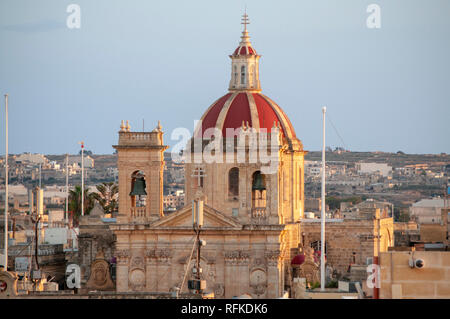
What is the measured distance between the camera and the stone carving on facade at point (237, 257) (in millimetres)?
67125

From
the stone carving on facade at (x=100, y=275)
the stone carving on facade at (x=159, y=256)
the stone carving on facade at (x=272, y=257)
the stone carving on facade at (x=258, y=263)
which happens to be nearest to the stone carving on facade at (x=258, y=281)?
the stone carving on facade at (x=258, y=263)

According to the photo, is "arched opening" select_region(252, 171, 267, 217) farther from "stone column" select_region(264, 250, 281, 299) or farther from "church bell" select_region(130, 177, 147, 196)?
"church bell" select_region(130, 177, 147, 196)

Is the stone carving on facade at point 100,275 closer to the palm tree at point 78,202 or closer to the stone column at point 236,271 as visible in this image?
the stone column at point 236,271

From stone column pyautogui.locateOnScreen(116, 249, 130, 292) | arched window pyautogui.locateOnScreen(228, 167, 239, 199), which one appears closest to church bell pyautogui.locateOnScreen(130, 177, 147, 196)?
stone column pyautogui.locateOnScreen(116, 249, 130, 292)

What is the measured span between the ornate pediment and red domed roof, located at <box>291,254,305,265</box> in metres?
7.95

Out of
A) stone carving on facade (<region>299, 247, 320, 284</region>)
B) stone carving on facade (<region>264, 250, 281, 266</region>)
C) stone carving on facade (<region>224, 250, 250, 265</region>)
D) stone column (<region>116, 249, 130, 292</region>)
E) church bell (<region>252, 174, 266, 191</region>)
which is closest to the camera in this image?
stone carving on facade (<region>264, 250, 281, 266</region>)

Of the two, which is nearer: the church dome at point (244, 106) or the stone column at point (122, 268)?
the stone column at point (122, 268)

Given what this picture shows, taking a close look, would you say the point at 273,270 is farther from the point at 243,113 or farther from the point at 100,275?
the point at 243,113

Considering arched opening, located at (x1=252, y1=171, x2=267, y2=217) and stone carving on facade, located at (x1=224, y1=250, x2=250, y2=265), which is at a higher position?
arched opening, located at (x1=252, y1=171, x2=267, y2=217)

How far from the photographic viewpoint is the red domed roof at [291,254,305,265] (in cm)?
7414

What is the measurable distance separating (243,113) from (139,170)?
14857 millimetres

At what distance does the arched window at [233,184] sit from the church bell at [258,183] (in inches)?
237

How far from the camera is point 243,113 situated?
81.5 m
